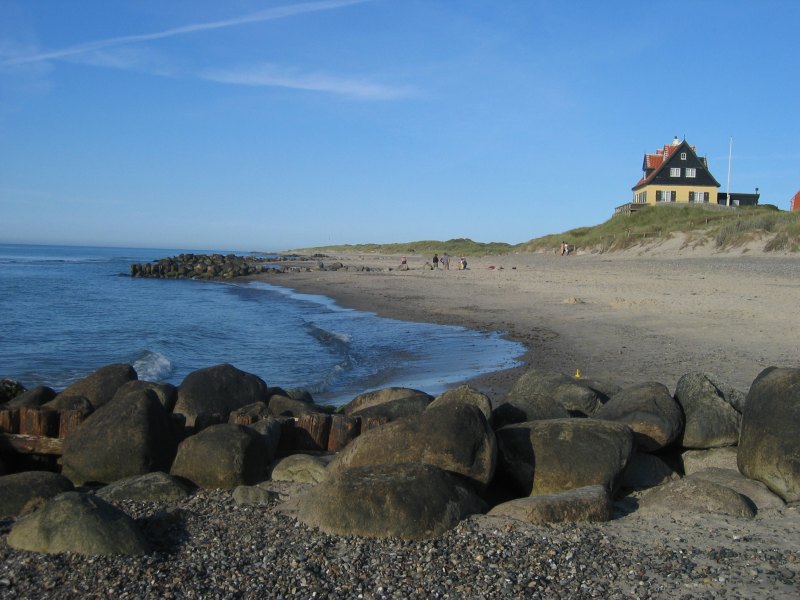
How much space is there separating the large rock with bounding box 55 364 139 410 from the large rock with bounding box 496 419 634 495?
4.93 m

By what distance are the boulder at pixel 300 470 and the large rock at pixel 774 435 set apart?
12.2ft

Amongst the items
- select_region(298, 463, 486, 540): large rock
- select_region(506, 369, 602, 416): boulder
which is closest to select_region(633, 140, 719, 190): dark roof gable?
select_region(506, 369, 602, 416): boulder

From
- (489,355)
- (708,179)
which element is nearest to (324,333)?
(489,355)

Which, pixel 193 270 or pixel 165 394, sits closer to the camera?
pixel 165 394

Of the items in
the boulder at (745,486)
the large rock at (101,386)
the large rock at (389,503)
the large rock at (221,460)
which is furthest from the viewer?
the large rock at (101,386)

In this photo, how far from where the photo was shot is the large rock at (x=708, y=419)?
22.5 feet

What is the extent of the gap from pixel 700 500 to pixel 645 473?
0.99m

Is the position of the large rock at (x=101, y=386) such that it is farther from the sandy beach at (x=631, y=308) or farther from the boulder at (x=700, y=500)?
the boulder at (x=700, y=500)

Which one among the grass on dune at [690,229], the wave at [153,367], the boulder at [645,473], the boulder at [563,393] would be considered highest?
the grass on dune at [690,229]

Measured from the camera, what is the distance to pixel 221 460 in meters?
6.38

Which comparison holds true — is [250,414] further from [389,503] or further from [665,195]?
[665,195]

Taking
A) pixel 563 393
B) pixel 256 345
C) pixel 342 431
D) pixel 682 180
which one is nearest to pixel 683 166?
pixel 682 180

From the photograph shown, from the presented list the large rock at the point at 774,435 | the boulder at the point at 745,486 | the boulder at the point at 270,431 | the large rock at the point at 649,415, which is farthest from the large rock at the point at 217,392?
the large rock at the point at 774,435

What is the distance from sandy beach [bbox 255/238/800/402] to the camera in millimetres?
12883
